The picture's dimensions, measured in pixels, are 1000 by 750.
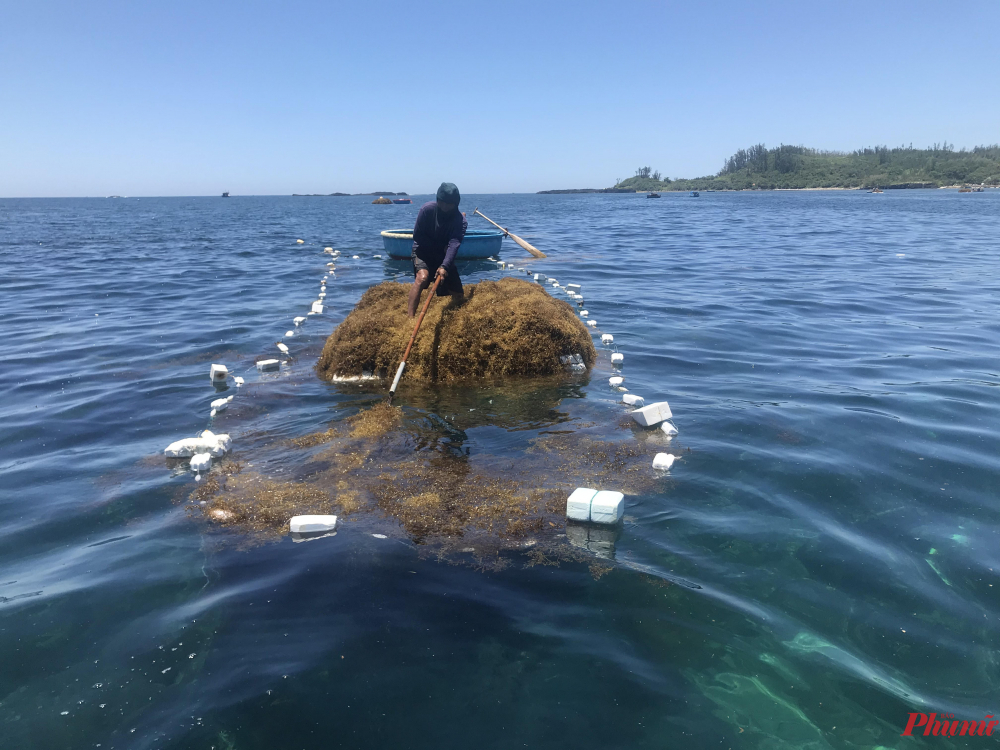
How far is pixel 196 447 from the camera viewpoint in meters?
6.01

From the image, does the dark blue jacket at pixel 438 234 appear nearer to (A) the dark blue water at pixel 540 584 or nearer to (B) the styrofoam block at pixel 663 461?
(A) the dark blue water at pixel 540 584

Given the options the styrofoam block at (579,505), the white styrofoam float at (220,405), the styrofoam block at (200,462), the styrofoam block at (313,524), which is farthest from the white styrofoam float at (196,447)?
the styrofoam block at (579,505)

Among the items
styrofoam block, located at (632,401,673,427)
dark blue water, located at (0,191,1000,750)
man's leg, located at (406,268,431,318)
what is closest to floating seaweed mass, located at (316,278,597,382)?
man's leg, located at (406,268,431,318)

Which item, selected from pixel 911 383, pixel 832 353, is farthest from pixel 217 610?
pixel 832 353

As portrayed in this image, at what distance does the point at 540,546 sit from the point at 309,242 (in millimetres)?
30998

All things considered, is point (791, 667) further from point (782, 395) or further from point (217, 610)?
point (782, 395)

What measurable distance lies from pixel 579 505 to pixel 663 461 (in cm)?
133

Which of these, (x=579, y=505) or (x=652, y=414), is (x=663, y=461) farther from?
(x=579, y=505)

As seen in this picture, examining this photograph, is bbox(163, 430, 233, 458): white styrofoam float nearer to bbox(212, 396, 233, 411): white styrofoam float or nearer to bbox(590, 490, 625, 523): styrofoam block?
bbox(212, 396, 233, 411): white styrofoam float

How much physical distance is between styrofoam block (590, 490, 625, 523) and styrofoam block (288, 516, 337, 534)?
1923 millimetres

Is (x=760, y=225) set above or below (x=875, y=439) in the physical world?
above

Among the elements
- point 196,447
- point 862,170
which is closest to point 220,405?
point 196,447

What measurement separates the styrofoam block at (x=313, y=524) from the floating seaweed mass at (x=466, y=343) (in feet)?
12.7

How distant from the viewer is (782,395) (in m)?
7.71
